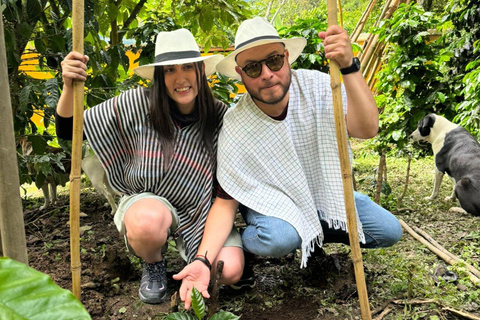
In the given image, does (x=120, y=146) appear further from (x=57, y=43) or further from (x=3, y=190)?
(x=3, y=190)

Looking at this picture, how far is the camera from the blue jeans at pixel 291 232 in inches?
74.0

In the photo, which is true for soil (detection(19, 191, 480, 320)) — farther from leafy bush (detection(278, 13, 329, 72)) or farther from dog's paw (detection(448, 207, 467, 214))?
leafy bush (detection(278, 13, 329, 72))

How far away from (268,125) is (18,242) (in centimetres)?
117

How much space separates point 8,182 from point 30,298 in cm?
56

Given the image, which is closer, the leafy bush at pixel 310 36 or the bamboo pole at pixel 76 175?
the bamboo pole at pixel 76 175

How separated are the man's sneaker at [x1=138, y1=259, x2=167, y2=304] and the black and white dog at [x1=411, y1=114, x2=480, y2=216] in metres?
2.48

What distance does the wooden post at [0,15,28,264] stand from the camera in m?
1.02

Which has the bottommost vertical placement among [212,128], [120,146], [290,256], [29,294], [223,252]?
[290,256]

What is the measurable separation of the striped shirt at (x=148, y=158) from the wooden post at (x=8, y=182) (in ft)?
3.04

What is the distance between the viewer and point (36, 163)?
228 cm

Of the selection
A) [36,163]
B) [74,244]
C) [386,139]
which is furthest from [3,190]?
[386,139]

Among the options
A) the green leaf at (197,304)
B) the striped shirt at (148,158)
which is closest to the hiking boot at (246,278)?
the striped shirt at (148,158)

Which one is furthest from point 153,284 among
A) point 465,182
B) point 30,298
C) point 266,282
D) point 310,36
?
point 465,182

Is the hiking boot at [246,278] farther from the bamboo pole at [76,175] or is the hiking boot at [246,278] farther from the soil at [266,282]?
the bamboo pole at [76,175]
